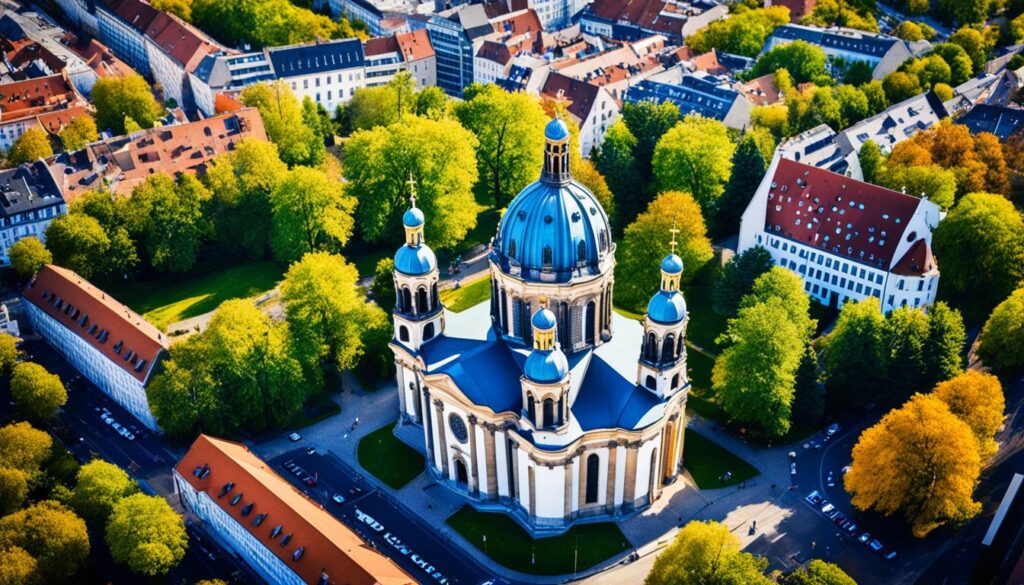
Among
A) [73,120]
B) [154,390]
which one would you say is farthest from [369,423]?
[73,120]

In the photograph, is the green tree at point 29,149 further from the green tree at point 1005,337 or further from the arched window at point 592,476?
the green tree at point 1005,337

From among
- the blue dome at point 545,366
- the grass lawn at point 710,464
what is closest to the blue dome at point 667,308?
the blue dome at point 545,366

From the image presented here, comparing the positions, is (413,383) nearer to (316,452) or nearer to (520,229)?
(316,452)

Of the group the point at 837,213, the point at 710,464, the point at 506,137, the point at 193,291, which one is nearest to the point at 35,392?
the point at 193,291

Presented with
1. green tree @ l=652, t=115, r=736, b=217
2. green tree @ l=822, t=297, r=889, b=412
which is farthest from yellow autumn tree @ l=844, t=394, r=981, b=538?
green tree @ l=652, t=115, r=736, b=217

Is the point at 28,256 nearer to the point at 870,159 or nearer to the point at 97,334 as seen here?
the point at 97,334

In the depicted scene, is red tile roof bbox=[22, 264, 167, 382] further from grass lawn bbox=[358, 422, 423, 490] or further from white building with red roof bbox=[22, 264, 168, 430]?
grass lawn bbox=[358, 422, 423, 490]
